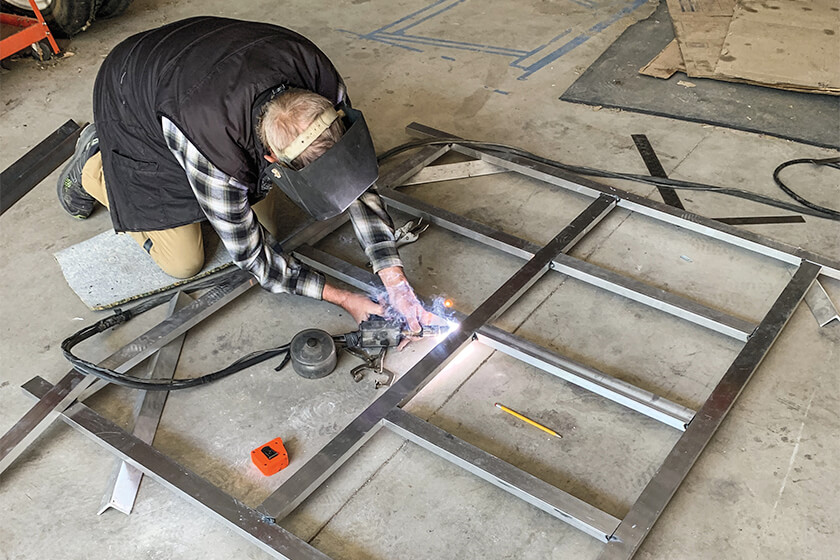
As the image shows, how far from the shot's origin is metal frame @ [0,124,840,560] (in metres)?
2.15

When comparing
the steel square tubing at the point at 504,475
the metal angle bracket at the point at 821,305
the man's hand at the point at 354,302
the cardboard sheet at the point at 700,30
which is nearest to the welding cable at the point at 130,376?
the man's hand at the point at 354,302

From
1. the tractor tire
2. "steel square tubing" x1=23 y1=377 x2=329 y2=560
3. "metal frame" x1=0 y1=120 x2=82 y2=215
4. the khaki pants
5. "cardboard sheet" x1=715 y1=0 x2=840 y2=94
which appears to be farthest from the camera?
the tractor tire

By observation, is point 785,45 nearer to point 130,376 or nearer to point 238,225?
point 238,225

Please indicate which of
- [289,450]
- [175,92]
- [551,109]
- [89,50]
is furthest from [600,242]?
[89,50]

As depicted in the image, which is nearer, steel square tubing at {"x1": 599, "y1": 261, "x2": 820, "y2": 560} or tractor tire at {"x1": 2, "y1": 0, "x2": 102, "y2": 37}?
steel square tubing at {"x1": 599, "y1": 261, "x2": 820, "y2": 560}

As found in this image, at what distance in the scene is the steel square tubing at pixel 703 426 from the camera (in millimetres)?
2090

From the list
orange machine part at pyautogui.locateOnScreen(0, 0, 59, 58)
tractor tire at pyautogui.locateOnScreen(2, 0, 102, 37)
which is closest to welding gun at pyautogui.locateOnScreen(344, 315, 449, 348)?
orange machine part at pyautogui.locateOnScreen(0, 0, 59, 58)

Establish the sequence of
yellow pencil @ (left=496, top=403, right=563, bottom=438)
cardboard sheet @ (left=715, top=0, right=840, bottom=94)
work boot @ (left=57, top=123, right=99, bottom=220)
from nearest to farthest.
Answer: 1. yellow pencil @ (left=496, top=403, right=563, bottom=438)
2. work boot @ (left=57, top=123, right=99, bottom=220)
3. cardboard sheet @ (left=715, top=0, right=840, bottom=94)

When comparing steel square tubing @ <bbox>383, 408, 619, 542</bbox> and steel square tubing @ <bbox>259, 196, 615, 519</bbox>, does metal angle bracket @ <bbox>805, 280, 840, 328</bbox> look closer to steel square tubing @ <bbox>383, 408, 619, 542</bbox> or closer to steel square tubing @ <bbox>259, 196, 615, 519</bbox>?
steel square tubing @ <bbox>259, 196, 615, 519</bbox>

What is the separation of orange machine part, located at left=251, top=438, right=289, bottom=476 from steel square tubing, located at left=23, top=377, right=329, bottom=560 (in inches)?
7.4

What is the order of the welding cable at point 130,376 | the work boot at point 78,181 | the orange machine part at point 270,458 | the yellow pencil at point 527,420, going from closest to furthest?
the orange machine part at point 270,458
the yellow pencil at point 527,420
the welding cable at point 130,376
the work boot at point 78,181

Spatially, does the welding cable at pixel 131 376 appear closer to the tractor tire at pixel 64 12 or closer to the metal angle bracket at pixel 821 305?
the metal angle bracket at pixel 821 305

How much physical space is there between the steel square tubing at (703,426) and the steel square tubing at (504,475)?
0.06 meters

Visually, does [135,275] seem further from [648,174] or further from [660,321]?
[648,174]
